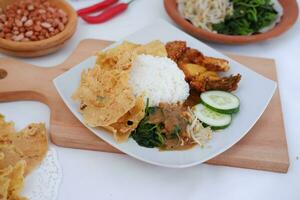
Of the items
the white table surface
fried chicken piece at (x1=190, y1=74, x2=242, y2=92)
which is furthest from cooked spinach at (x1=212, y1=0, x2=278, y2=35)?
the white table surface

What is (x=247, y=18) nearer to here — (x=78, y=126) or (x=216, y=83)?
(x=216, y=83)

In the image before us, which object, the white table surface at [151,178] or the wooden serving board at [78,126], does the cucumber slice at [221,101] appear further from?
the white table surface at [151,178]

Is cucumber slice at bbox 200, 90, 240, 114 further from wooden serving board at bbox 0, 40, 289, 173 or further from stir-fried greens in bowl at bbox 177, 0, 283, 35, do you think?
stir-fried greens in bowl at bbox 177, 0, 283, 35

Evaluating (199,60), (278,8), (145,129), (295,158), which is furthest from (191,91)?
(278,8)

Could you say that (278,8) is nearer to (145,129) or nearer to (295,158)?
(295,158)

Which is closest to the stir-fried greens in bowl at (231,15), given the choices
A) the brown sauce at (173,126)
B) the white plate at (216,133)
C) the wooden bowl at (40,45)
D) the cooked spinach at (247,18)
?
the cooked spinach at (247,18)
